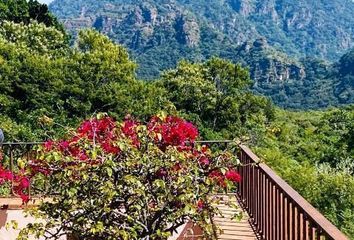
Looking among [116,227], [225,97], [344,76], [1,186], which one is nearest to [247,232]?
[116,227]

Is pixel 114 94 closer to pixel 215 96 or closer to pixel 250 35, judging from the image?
pixel 215 96

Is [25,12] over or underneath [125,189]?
over

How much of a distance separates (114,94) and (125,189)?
Answer: 61.6ft

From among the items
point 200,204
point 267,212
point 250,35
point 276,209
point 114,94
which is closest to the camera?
point 200,204

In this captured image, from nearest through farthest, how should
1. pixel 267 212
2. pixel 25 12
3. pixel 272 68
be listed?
pixel 267 212 < pixel 25 12 < pixel 272 68

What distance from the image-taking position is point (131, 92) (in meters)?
22.2

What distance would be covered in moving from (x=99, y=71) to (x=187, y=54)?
185 ft

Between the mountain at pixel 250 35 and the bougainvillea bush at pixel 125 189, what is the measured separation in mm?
58826

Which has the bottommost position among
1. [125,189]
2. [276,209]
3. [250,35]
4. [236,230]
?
[236,230]

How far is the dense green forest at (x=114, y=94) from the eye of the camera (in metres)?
19.1

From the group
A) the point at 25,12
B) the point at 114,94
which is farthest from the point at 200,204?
the point at 25,12

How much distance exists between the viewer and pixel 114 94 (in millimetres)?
21234

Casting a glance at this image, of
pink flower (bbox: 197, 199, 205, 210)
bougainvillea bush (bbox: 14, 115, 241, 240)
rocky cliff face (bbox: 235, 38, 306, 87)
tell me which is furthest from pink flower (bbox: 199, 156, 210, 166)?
rocky cliff face (bbox: 235, 38, 306, 87)

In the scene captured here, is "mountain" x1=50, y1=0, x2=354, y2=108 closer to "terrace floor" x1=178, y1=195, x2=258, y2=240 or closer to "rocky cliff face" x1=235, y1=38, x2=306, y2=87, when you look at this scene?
"rocky cliff face" x1=235, y1=38, x2=306, y2=87
